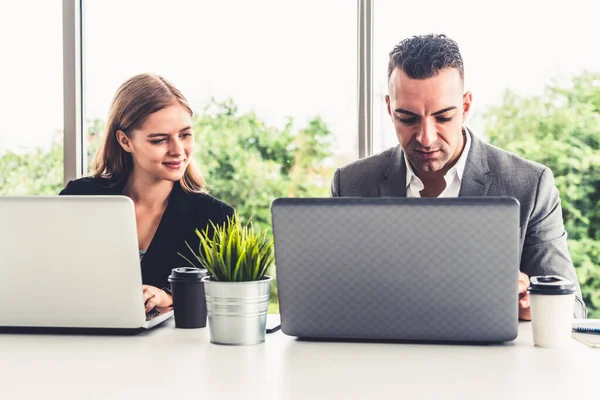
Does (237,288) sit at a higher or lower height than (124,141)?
lower

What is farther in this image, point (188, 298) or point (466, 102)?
point (466, 102)

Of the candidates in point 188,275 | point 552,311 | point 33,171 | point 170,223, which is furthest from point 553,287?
point 33,171

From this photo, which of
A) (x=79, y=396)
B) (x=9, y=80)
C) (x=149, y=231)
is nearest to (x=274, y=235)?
(x=79, y=396)

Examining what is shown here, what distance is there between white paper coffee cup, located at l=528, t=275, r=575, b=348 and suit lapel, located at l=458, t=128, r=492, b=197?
2.81ft

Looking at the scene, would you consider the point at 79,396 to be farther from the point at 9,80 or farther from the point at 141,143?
the point at 9,80

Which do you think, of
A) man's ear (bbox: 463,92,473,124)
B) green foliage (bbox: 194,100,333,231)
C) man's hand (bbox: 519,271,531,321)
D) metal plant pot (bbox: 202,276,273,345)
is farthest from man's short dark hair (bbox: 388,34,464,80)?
green foliage (bbox: 194,100,333,231)

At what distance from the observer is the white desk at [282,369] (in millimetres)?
1102

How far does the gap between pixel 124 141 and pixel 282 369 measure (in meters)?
1.78

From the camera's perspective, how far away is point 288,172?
366cm

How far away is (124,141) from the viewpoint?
2814 millimetres

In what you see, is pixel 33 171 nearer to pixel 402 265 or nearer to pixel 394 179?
pixel 394 179

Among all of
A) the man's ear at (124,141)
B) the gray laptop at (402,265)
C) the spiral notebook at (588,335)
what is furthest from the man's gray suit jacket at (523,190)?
the man's ear at (124,141)

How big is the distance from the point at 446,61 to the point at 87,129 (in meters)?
2.01

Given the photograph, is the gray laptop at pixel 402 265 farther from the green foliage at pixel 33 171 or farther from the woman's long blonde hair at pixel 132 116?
the green foliage at pixel 33 171
